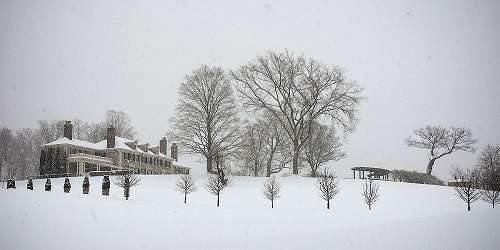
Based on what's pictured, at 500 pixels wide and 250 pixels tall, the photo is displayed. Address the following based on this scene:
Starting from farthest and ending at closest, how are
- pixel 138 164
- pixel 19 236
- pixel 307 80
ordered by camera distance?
pixel 138 164 → pixel 307 80 → pixel 19 236

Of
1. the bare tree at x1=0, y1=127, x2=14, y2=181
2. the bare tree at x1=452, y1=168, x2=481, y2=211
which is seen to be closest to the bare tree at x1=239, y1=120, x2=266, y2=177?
the bare tree at x1=452, y1=168, x2=481, y2=211

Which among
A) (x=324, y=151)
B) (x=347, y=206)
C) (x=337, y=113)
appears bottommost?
(x=347, y=206)

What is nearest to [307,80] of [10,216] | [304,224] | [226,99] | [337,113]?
[337,113]

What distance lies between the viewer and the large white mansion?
54750 millimetres

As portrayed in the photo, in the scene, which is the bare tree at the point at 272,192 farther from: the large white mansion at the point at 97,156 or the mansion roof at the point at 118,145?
the mansion roof at the point at 118,145

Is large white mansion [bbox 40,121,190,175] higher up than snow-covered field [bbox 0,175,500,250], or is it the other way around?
large white mansion [bbox 40,121,190,175]

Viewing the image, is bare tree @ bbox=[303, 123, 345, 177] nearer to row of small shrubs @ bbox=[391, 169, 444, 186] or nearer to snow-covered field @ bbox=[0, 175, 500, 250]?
row of small shrubs @ bbox=[391, 169, 444, 186]

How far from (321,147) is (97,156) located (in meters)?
29.4

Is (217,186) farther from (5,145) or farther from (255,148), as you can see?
(5,145)

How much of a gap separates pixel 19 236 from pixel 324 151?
4589 centimetres

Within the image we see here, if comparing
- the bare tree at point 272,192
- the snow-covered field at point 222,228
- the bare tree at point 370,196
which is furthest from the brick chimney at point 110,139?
the bare tree at point 370,196

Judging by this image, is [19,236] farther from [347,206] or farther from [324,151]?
[324,151]

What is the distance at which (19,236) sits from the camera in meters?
15.3

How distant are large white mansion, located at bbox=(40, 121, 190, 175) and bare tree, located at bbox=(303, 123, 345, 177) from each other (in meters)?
22.8
